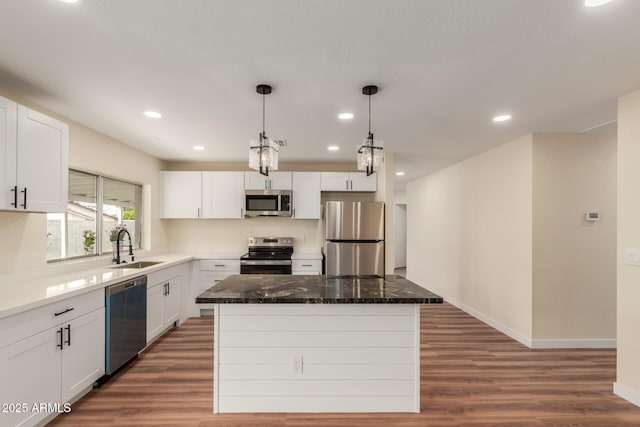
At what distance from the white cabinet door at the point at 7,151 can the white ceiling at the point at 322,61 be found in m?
0.25

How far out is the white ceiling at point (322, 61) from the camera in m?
1.44

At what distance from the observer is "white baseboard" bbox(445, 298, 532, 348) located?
3473mm

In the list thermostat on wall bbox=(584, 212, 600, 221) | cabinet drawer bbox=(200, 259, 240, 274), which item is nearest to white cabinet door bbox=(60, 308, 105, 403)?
cabinet drawer bbox=(200, 259, 240, 274)

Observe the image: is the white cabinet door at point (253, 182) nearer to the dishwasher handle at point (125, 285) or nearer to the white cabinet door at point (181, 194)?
the white cabinet door at point (181, 194)

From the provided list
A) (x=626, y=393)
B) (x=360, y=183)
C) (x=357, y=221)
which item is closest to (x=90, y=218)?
(x=357, y=221)

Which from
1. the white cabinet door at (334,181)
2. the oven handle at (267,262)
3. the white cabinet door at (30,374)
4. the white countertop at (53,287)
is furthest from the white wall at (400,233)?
the white cabinet door at (30,374)

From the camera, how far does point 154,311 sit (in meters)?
3.39

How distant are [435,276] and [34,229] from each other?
5.79m

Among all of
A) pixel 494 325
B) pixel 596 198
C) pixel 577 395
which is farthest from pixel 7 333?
pixel 596 198

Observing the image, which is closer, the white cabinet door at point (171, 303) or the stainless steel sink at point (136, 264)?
the stainless steel sink at point (136, 264)

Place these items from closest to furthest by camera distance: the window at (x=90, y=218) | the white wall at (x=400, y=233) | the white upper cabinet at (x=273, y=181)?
the window at (x=90, y=218) < the white upper cabinet at (x=273, y=181) < the white wall at (x=400, y=233)

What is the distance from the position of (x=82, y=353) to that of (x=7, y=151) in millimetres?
1506

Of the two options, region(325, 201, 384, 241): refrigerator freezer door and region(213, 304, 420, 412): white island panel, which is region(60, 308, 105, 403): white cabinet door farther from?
region(325, 201, 384, 241): refrigerator freezer door

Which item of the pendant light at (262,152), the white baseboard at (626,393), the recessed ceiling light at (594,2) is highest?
the recessed ceiling light at (594,2)
